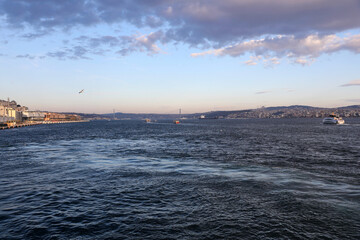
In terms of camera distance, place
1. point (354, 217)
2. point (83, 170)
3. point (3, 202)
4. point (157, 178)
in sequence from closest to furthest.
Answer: point (354, 217) < point (3, 202) < point (157, 178) < point (83, 170)

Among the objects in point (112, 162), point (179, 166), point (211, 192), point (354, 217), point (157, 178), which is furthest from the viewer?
point (112, 162)

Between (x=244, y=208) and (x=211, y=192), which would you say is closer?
(x=244, y=208)

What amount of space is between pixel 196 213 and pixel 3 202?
13265 mm

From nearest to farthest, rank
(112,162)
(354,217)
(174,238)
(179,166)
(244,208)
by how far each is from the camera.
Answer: (174,238)
(354,217)
(244,208)
(179,166)
(112,162)

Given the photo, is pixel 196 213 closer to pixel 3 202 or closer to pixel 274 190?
pixel 274 190

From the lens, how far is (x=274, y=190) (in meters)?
19.2

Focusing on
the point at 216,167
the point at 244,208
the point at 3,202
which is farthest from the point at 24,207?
the point at 216,167

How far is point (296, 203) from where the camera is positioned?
16.3m

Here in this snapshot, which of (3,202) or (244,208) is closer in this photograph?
(244,208)

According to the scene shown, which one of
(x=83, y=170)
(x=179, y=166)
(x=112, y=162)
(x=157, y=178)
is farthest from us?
(x=112, y=162)

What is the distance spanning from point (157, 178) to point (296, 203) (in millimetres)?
12256

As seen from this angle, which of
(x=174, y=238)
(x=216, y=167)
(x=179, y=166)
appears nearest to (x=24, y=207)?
(x=174, y=238)

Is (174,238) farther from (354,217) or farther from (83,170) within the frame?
(83,170)

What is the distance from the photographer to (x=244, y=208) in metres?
15.4
